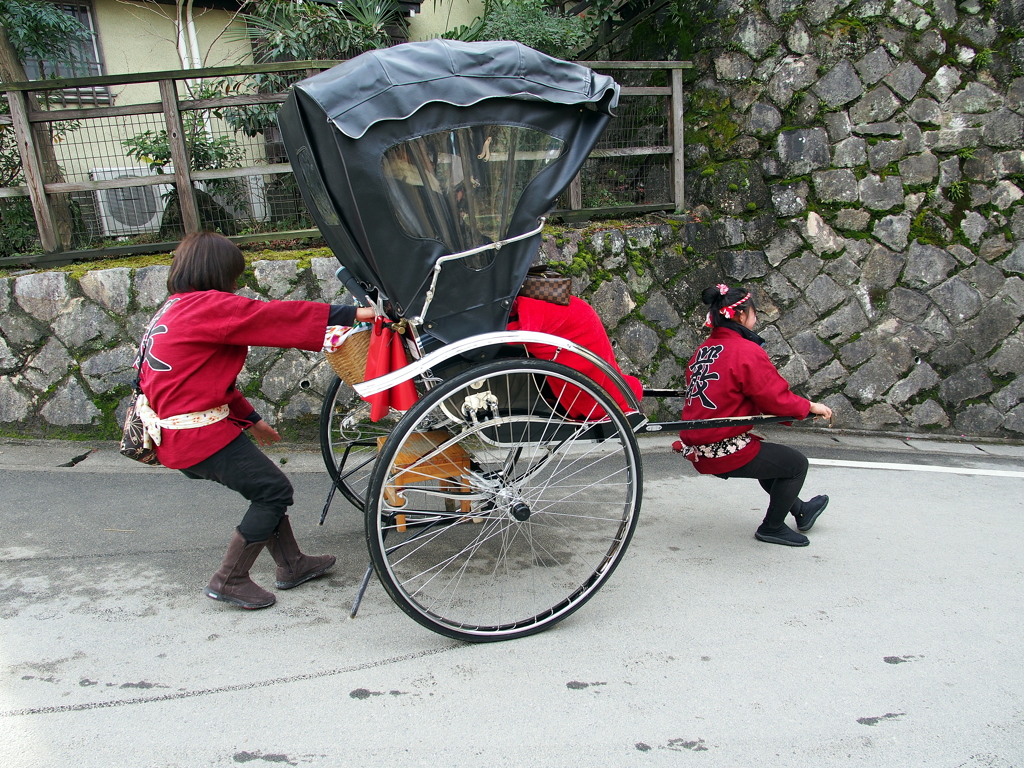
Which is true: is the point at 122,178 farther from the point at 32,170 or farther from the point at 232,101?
the point at 232,101

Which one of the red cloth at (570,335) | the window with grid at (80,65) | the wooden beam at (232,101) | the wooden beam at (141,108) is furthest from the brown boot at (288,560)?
the window with grid at (80,65)

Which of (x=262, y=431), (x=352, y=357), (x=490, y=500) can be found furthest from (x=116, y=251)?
(x=490, y=500)

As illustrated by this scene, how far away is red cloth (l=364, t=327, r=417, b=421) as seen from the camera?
2.61 meters

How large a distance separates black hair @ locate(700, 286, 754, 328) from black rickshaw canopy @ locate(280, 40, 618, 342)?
3.40ft

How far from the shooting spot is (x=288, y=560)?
2994mm

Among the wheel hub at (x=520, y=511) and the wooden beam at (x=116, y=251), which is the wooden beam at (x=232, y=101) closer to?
the wooden beam at (x=116, y=251)

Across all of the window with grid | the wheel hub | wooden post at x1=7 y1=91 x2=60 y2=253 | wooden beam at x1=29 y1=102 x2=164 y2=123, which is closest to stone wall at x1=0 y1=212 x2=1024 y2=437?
wooden beam at x1=29 y1=102 x2=164 y2=123

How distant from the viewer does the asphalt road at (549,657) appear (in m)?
2.10

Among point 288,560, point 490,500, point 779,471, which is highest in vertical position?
point 490,500

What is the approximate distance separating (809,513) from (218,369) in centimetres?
302

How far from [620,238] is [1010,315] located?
313cm

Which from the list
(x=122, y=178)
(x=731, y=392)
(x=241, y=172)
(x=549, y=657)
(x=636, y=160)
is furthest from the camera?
(x=636, y=160)

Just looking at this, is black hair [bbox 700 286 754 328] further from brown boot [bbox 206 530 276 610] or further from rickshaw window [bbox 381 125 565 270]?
brown boot [bbox 206 530 276 610]

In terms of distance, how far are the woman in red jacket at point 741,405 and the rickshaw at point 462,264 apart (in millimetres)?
541
